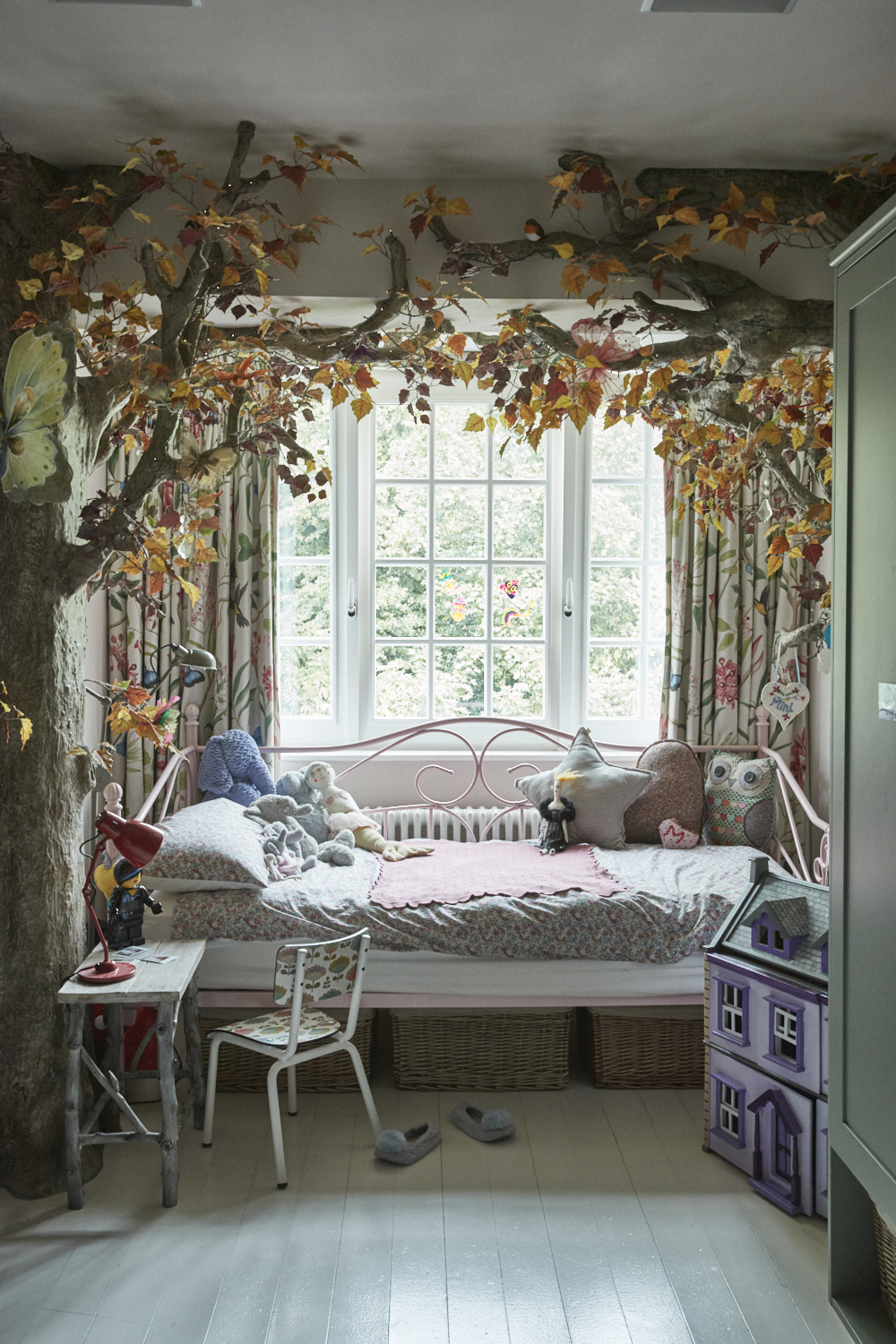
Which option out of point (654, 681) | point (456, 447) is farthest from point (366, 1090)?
point (456, 447)

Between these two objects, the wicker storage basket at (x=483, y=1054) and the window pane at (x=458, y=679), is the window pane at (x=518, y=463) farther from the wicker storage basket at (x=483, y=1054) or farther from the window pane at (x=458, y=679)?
the wicker storage basket at (x=483, y=1054)

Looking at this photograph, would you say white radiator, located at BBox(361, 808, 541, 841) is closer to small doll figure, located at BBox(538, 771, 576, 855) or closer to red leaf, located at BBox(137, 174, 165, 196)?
small doll figure, located at BBox(538, 771, 576, 855)

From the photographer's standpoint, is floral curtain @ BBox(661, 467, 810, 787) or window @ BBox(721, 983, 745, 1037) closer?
window @ BBox(721, 983, 745, 1037)

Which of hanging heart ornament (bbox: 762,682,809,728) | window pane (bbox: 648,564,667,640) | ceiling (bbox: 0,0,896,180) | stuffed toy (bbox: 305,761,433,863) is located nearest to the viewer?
ceiling (bbox: 0,0,896,180)

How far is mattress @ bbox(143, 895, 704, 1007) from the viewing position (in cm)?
297

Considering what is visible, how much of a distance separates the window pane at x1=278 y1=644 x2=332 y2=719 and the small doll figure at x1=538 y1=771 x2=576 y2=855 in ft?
3.68

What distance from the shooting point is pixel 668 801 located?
→ 389cm

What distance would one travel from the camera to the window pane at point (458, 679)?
14.6ft

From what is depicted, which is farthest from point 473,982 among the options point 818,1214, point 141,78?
point 141,78

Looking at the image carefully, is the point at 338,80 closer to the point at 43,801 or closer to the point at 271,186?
the point at 271,186

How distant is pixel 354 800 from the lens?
429 centimetres

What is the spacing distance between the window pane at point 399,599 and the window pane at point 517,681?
39 cm

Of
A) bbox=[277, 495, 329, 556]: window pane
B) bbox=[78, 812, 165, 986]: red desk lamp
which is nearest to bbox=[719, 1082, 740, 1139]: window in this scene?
bbox=[78, 812, 165, 986]: red desk lamp

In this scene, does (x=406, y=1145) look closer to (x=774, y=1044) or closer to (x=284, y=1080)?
(x=284, y=1080)
